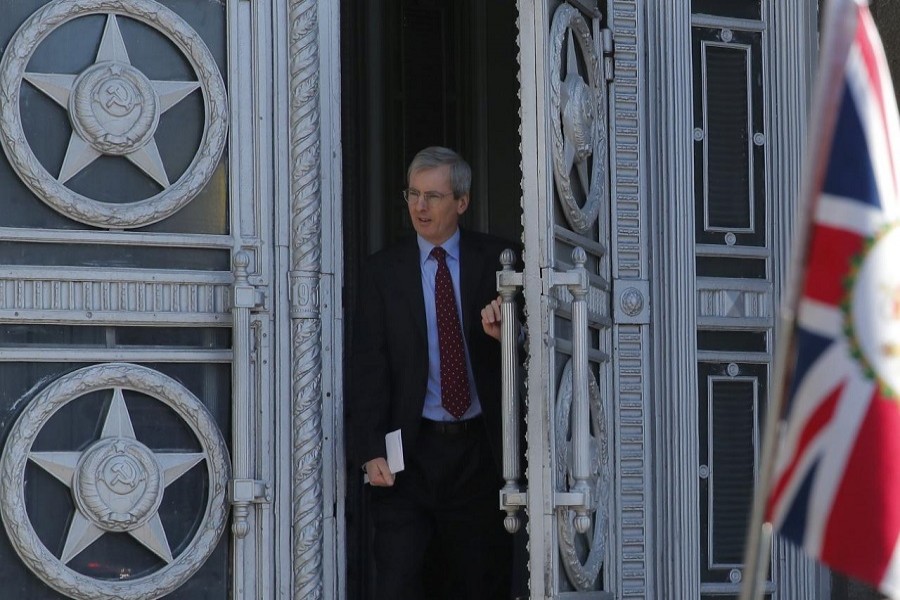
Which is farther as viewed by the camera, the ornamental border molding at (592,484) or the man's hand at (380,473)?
the man's hand at (380,473)

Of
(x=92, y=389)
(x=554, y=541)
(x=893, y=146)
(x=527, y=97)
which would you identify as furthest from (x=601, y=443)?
(x=893, y=146)

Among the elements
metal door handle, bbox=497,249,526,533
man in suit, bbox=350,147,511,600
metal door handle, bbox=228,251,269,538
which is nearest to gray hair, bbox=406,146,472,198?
man in suit, bbox=350,147,511,600

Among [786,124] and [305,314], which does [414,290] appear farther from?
[786,124]

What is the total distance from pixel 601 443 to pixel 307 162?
1494 millimetres

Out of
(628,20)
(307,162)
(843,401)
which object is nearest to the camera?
(843,401)

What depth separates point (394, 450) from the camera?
25.1 feet

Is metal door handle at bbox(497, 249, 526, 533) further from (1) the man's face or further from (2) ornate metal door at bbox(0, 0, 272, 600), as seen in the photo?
(2) ornate metal door at bbox(0, 0, 272, 600)

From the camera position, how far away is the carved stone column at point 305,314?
777 centimetres

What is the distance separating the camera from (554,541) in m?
7.31

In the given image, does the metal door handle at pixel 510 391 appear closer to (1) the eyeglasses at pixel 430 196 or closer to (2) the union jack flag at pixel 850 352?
(1) the eyeglasses at pixel 430 196

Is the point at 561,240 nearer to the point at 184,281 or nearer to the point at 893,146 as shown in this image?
the point at 184,281

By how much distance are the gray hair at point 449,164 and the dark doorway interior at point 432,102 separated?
1902 mm

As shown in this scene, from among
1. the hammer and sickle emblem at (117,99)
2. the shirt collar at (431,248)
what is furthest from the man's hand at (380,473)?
the hammer and sickle emblem at (117,99)

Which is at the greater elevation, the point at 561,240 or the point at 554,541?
the point at 561,240
